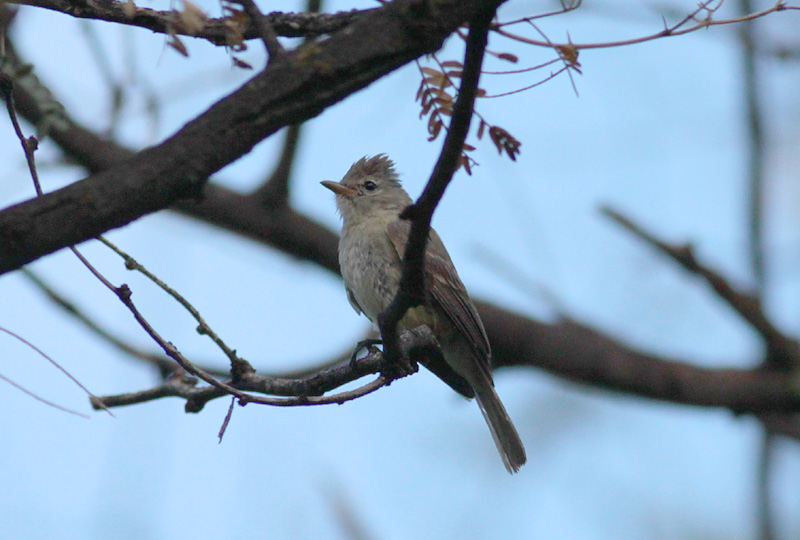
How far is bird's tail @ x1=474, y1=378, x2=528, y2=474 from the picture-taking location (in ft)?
17.7

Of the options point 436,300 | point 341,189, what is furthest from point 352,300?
point 341,189

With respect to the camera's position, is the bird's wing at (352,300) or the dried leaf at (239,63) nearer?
the dried leaf at (239,63)

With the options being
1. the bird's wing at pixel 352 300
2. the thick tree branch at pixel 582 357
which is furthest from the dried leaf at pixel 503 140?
the thick tree branch at pixel 582 357

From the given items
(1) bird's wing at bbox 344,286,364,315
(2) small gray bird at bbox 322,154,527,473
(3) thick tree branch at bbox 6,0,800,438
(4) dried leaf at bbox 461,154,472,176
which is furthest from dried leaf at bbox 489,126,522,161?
(3) thick tree branch at bbox 6,0,800,438

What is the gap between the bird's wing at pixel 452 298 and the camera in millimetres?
5082

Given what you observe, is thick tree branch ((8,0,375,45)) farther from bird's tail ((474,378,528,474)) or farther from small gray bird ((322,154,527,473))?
bird's tail ((474,378,528,474))

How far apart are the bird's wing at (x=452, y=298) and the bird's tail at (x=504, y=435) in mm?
259

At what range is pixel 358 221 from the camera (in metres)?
5.72

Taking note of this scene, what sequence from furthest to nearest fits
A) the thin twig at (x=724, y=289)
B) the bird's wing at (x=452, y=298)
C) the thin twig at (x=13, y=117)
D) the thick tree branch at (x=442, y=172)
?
the thin twig at (x=724, y=289), the bird's wing at (x=452, y=298), the thin twig at (x=13, y=117), the thick tree branch at (x=442, y=172)

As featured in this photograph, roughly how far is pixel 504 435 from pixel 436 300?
3.46 feet

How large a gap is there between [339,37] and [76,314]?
4.32 metres

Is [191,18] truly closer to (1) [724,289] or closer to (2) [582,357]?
(1) [724,289]

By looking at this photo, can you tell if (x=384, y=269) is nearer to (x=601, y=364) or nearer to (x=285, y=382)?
(x=285, y=382)

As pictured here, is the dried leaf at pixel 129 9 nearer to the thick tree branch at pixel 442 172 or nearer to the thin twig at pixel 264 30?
the thin twig at pixel 264 30
